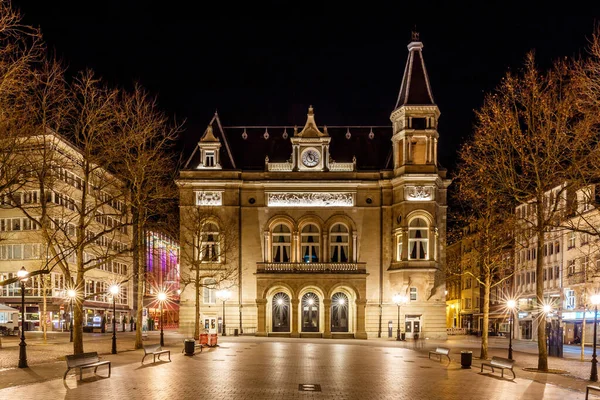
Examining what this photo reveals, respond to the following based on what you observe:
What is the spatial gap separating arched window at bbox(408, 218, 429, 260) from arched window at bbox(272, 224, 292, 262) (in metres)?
11.7

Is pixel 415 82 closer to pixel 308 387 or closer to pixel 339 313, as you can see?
pixel 339 313

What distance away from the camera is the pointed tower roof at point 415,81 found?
63500 millimetres

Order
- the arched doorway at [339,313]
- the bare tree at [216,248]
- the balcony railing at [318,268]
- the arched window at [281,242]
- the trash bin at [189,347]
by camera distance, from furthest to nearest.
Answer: the arched window at [281,242] → the arched doorway at [339,313] → the balcony railing at [318,268] → the bare tree at [216,248] → the trash bin at [189,347]

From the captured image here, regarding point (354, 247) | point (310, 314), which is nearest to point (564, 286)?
point (354, 247)

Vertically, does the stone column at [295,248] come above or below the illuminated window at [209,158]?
below

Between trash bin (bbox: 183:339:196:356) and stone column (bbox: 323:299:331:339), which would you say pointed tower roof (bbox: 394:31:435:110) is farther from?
trash bin (bbox: 183:339:196:356)

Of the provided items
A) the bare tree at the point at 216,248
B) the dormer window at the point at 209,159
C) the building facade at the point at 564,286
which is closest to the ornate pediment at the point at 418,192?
the building facade at the point at 564,286

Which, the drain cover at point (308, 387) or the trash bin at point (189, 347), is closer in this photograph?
the drain cover at point (308, 387)

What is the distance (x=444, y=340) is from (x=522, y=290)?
22.9 meters

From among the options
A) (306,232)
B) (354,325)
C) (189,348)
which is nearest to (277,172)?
(306,232)

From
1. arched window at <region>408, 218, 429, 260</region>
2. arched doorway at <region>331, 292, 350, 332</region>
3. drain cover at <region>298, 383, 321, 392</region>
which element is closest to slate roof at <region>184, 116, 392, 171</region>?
arched window at <region>408, 218, 429, 260</region>

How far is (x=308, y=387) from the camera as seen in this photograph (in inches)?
900

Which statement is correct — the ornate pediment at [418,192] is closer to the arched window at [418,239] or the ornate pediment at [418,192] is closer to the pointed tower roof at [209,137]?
the arched window at [418,239]

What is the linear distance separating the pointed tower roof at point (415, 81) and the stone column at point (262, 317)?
2323cm
